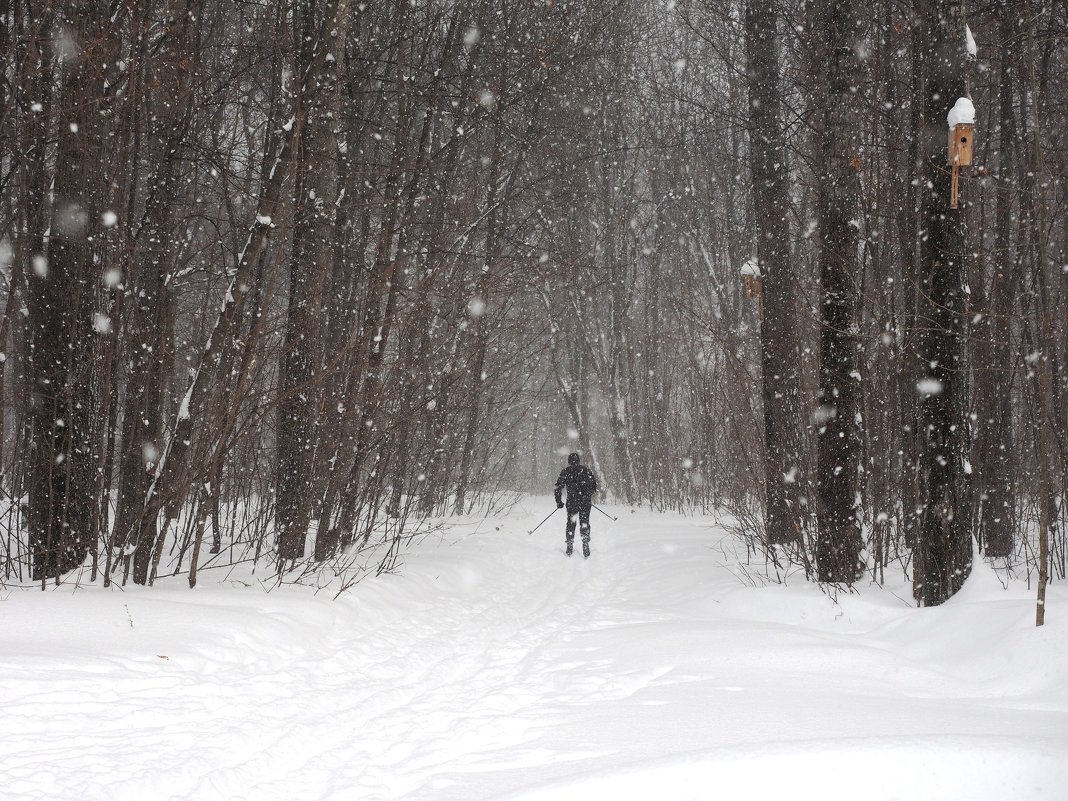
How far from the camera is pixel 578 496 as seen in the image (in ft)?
44.4

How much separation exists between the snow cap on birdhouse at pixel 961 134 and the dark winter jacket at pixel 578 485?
836 cm

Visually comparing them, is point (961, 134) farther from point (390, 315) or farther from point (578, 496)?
point (578, 496)

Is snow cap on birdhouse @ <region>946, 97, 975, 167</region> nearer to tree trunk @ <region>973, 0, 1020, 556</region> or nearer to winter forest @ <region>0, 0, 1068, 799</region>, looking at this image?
winter forest @ <region>0, 0, 1068, 799</region>

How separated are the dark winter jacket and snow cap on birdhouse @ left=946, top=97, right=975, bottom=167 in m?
8.36

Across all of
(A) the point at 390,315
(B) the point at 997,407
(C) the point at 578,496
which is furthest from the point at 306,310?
(B) the point at 997,407

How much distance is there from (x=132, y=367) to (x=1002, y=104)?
10.7 metres

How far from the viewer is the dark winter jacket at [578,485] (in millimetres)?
13500

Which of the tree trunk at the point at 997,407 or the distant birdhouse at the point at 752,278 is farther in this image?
the tree trunk at the point at 997,407

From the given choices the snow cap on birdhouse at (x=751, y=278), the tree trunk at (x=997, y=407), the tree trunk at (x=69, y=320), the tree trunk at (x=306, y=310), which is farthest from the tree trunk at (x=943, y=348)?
the tree trunk at (x=69, y=320)

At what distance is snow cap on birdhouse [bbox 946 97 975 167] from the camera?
5.90 meters

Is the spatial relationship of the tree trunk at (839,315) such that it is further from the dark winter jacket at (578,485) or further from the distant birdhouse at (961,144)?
the dark winter jacket at (578,485)

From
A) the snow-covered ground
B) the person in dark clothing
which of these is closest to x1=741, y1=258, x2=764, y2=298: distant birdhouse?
the snow-covered ground

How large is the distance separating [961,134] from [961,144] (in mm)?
80

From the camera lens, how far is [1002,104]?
9.94 meters
